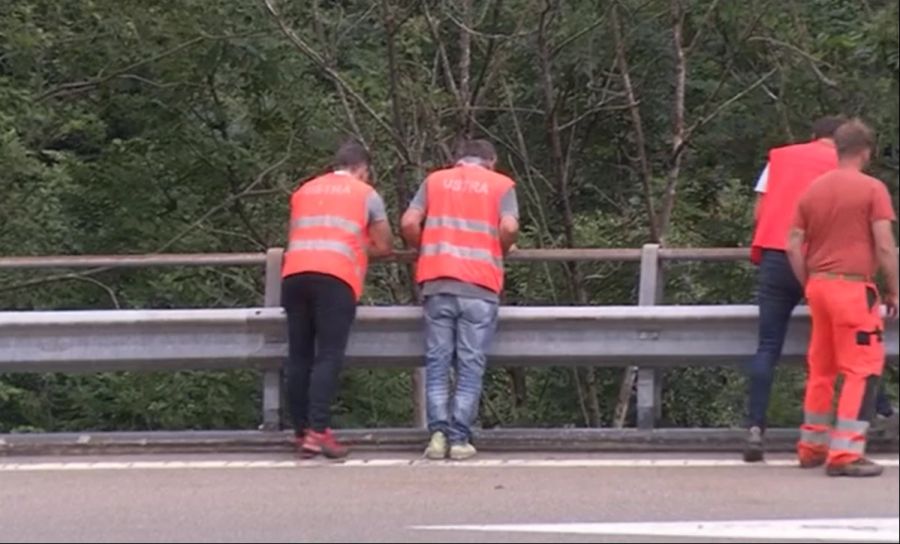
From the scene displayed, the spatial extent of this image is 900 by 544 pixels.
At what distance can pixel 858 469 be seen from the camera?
695 centimetres

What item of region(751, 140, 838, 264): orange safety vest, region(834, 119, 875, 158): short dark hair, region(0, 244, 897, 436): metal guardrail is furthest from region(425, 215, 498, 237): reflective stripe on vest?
region(834, 119, 875, 158): short dark hair

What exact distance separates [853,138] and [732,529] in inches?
71.8

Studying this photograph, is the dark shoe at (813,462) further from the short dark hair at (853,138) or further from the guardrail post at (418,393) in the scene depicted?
the guardrail post at (418,393)

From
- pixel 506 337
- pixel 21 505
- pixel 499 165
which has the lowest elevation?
pixel 21 505

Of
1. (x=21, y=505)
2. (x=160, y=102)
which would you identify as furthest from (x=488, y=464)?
(x=160, y=102)

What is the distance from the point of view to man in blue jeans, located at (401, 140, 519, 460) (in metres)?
8.68

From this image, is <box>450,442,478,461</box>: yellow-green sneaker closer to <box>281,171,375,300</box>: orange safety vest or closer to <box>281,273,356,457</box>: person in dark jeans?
<box>281,273,356,457</box>: person in dark jeans

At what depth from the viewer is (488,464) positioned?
8.52 meters

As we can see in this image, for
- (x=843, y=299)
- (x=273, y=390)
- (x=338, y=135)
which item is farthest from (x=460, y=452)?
(x=338, y=135)

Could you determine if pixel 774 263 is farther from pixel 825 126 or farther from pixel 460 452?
pixel 460 452

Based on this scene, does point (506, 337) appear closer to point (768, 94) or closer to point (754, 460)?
point (754, 460)

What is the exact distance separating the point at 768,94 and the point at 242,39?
4.66 metres

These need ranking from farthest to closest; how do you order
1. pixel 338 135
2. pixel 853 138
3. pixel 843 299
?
1. pixel 338 135
2. pixel 843 299
3. pixel 853 138

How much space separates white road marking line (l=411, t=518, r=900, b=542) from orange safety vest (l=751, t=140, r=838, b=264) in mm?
1506
